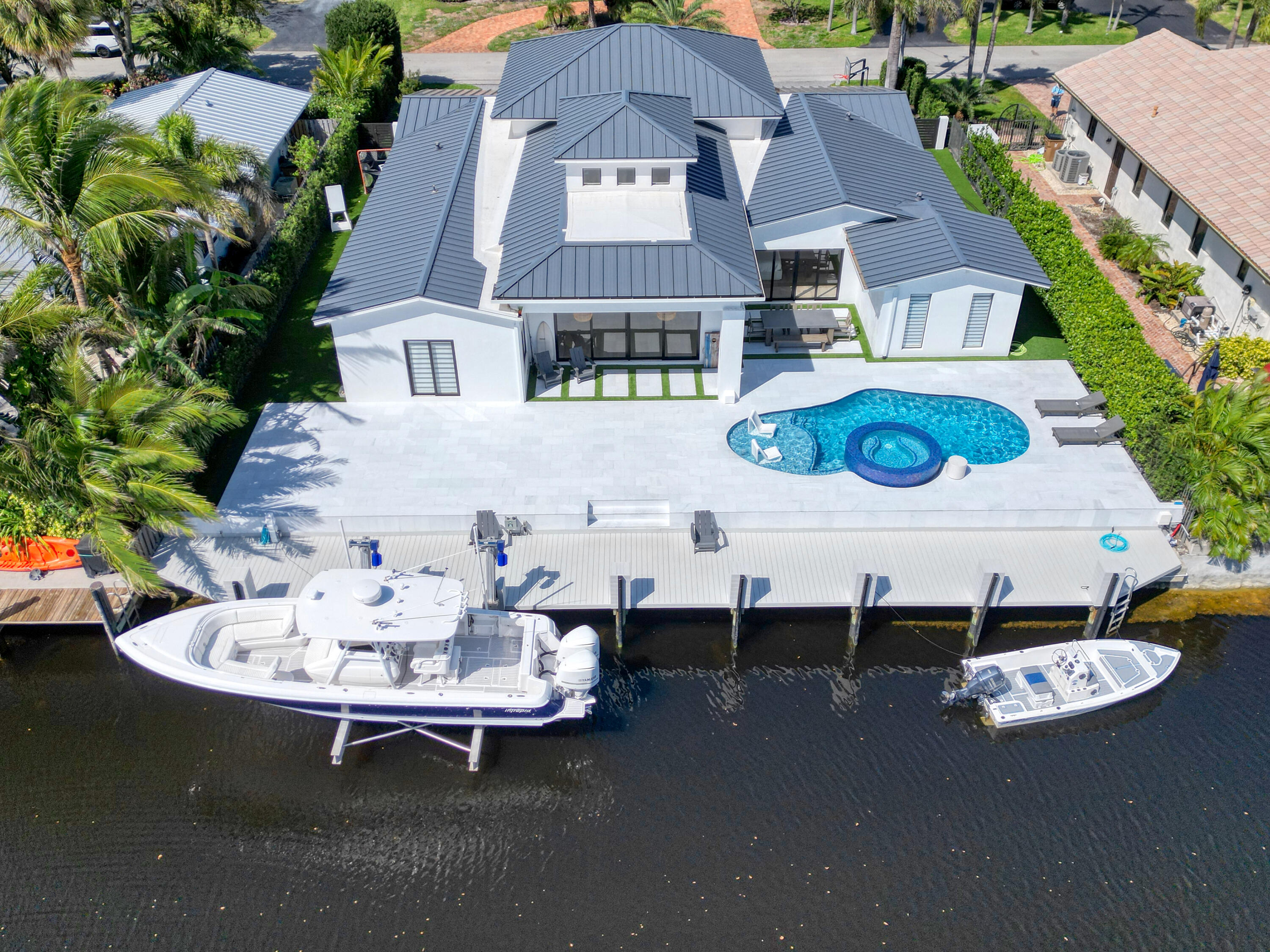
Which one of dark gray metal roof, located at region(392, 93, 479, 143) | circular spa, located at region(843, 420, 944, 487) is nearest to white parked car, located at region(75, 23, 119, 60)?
dark gray metal roof, located at region(392, 93, 479, 143)

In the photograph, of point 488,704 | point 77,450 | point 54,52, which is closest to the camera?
point 488,704

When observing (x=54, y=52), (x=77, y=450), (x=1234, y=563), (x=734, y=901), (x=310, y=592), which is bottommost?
(x=734, y=901)

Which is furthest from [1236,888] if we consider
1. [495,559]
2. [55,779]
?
[55,779]

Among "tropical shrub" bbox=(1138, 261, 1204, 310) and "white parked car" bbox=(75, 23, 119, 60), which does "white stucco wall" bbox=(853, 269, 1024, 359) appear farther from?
"white parked car" bbox=(75, 23, 119, 60)

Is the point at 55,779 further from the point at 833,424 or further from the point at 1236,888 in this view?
the point at 1236,888

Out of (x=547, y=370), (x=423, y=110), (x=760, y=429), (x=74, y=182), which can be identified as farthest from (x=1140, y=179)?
(x=74, y=182)
